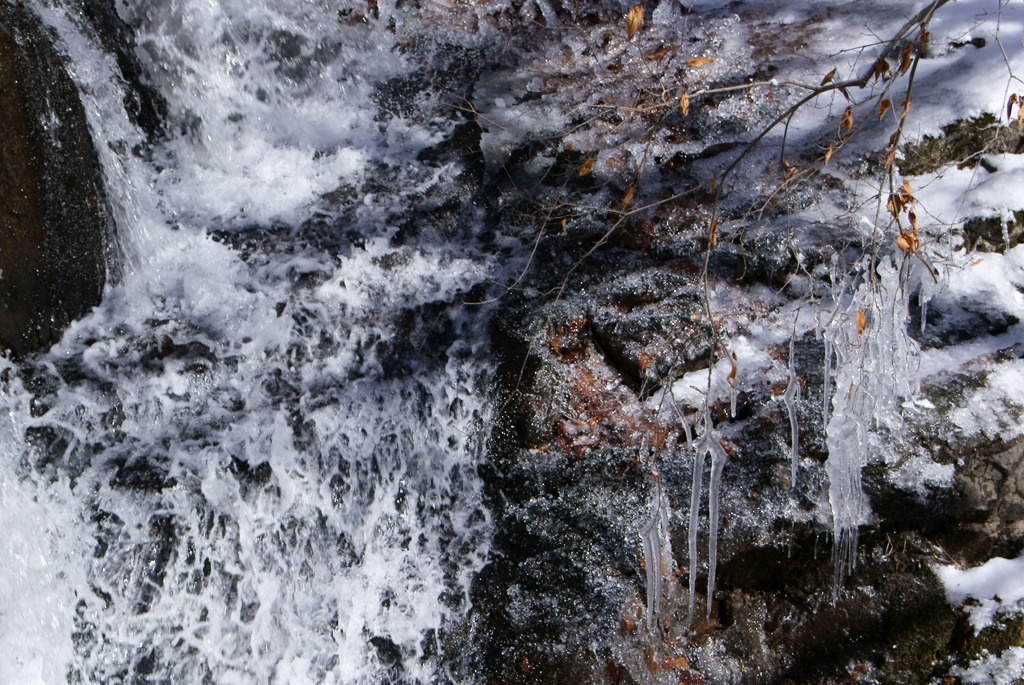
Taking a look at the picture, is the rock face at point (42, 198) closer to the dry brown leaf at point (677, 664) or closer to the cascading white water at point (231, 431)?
the cascading white water at point (231, 431)

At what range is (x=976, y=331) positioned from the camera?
3053 millimetres

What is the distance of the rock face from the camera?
126 inches

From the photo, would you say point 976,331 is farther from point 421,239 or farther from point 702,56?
point 421,239

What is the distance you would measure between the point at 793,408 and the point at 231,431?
2.61 meters

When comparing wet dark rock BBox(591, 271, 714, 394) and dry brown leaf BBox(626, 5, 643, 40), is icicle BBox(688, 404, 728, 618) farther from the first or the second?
dry brown leaf BBox(626, 5, 643, 40)

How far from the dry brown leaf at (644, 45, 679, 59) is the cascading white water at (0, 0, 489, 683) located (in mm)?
1737

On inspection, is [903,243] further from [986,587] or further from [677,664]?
[677,664]

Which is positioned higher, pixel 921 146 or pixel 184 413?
pixel 921 146

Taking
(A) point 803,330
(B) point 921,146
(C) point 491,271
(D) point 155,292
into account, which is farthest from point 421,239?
(B) point 921,146

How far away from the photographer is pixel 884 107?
11.1 feet

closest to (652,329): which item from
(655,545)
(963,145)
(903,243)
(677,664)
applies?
(655,545)

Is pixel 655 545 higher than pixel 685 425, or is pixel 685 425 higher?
pixel 685 425

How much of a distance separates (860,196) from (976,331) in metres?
0.86

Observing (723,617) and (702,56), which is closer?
(723,617)
